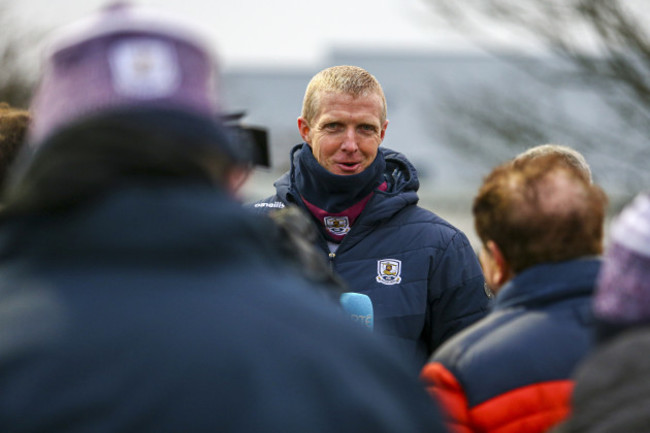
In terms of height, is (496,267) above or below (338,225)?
above

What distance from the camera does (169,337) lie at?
115 cm

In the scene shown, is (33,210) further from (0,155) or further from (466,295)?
(466,295)

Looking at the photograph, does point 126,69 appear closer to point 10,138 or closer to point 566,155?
point 10,138

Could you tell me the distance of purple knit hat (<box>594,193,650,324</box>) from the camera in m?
1.58

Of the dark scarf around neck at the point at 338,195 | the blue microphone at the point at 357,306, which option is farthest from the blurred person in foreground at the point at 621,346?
the dark scarf around neck at the point at 338,195

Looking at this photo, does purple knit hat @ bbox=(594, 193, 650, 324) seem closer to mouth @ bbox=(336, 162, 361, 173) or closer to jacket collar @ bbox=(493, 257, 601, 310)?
jacket collar @ bbox=(493, 257, 601, 310)

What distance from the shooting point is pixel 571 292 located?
2104 millimetres

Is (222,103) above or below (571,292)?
above

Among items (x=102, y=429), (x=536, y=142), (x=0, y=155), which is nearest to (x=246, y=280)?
(x=102, y=429)

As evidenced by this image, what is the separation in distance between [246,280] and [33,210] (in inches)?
11.6

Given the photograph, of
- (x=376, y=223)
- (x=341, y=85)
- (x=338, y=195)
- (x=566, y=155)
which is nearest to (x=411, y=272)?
(x=376, y=223)

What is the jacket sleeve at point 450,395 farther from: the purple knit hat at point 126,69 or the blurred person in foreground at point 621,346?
the purple knit hat at point 126,69

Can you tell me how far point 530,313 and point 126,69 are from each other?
1216 mm

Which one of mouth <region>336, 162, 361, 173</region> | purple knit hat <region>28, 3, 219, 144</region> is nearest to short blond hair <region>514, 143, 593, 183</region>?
mouth <region>336, 162, 361, 173</region>
